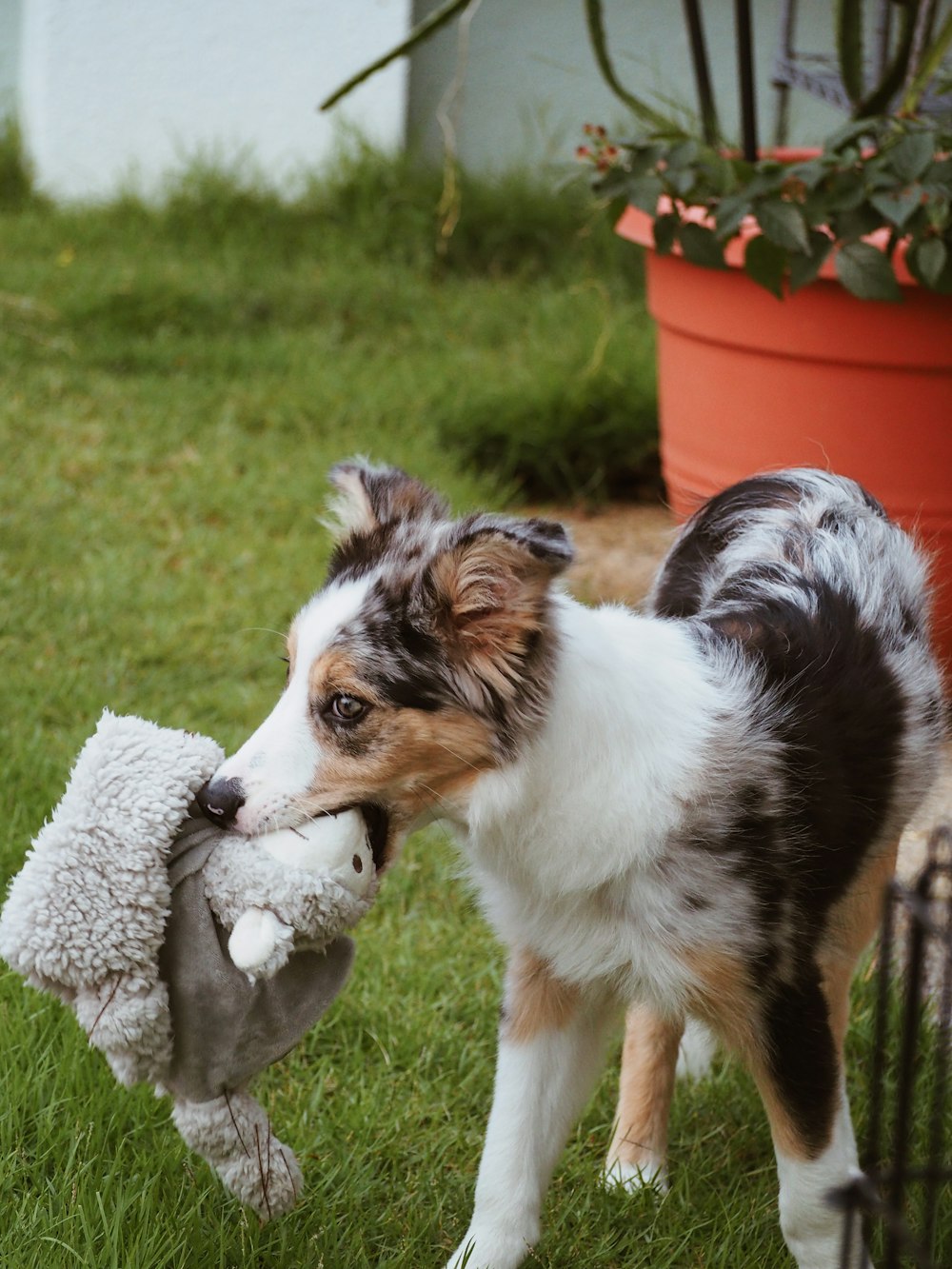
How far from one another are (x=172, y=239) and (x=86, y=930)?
22.2 ft

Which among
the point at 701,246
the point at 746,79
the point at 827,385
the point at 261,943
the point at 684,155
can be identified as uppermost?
the point at 746,79

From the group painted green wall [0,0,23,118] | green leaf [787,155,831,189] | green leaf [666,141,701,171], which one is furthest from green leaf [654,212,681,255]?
painted green wall [0,0,23,118]

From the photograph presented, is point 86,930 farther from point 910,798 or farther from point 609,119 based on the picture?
point 609,119

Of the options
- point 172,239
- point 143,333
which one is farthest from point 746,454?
point 172,239

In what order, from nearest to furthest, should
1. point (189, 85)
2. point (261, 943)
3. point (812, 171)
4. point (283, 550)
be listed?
point (261, 943), point (812, 171), point (283, 550), point (189, 85)

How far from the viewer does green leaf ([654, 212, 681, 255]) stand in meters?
4.42

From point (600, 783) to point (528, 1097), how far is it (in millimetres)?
666

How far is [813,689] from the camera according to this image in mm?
2691

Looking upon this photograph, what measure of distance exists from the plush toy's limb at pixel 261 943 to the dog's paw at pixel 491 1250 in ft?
2.50

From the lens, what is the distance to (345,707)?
237cm

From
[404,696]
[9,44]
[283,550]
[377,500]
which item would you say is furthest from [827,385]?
[9,44]

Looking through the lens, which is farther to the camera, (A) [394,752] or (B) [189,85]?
(B) [189,85]

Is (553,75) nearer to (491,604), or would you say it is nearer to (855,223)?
(855,223)

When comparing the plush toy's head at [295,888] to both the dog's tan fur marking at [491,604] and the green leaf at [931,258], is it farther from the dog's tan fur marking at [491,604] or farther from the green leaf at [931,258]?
the green leaf at [931,258]
